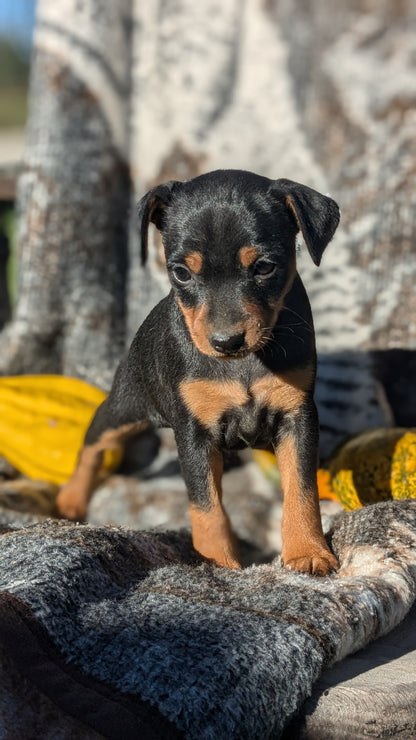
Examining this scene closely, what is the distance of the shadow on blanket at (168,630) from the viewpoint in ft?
7.06

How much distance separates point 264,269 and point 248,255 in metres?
0.10

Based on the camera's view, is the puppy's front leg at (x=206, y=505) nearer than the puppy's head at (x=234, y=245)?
No

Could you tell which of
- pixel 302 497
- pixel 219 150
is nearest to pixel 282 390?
pixel 302 497

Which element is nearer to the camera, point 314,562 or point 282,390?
point 314,562

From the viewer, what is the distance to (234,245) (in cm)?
301

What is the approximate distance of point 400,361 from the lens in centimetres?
548

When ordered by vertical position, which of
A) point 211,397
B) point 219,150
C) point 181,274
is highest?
point 219,150

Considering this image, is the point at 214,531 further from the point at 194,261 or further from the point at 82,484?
the point at 82,484

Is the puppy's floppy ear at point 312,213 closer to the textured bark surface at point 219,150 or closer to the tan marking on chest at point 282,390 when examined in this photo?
the tan marking on chest at point 282,390

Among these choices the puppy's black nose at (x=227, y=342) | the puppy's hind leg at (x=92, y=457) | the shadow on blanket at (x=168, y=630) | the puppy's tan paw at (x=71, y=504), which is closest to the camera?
the shadow on blanket at (x=168, y=630)

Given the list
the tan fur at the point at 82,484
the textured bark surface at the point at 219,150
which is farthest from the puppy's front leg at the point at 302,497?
the textured bark surface at the point at 219,150

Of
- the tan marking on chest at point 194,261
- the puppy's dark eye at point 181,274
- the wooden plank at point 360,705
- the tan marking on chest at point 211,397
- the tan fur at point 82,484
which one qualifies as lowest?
the wooden plank at point 360,705

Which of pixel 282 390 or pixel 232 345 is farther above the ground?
pixel 232 345

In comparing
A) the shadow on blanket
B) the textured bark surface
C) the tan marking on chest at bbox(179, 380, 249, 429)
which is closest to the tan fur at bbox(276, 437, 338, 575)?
the shadow on blanket
